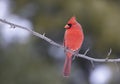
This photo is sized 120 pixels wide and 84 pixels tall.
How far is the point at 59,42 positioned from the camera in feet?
32.1

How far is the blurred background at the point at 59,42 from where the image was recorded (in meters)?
9.83

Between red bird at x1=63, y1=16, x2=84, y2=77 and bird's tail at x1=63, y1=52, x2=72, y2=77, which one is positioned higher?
red bird at x1=63, y1=16, x2=84, y2=77

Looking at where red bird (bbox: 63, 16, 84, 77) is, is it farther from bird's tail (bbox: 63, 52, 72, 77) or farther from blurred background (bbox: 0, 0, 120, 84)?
blurred background (bbox: 0, 0, 120, 84)

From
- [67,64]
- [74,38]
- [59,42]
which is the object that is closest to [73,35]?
[74,38]

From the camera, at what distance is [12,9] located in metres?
11.3

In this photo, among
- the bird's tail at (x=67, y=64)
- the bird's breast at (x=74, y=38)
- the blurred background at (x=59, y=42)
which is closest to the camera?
the bird's breast at (x=74, y=38)

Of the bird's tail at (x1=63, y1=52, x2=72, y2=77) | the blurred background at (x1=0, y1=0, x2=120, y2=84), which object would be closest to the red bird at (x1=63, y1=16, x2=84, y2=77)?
the bird's tail at (x1=63, y1=52, x2=72, y2=77)

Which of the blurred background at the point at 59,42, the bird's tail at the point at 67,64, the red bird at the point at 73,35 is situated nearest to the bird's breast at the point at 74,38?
the red bird at the point at 73,35

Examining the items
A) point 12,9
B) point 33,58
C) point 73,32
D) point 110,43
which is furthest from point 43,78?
point 73,32

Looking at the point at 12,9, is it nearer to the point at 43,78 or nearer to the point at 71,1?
the point at 71,1

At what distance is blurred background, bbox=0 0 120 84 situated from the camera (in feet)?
32.2

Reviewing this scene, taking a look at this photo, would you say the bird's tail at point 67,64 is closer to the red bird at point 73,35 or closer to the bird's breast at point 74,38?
the red bird at point 73,35

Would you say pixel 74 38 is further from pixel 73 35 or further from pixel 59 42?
pixel 59 42

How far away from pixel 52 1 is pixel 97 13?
0.83 metres
